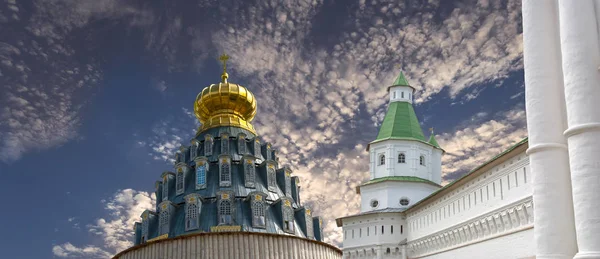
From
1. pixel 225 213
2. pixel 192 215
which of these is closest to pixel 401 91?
pixel 225 213

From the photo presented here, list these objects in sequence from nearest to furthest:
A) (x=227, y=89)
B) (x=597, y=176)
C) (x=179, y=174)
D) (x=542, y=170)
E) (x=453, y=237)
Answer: (x=597, y=176)
(x=542, y=170)
(x=453, y=237)
(x=179, y=174)
(x=227, y=89)

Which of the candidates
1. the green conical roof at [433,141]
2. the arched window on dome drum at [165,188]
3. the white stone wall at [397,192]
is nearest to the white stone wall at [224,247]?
the arched window on dome drum at [165,188]

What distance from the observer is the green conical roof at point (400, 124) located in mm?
30250

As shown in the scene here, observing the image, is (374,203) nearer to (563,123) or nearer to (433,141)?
(433,141)

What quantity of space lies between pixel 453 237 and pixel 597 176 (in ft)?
43.9

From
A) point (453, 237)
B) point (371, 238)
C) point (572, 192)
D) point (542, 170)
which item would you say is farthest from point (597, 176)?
point (371, 238)

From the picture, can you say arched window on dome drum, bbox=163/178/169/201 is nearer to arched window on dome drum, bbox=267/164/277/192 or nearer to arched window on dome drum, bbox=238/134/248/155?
arched window on dome drum, bbox=238/134/248/155

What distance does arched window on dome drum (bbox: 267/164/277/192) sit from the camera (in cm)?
2938

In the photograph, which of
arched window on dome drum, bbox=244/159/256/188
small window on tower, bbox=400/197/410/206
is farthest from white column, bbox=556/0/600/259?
arched window on dome drum, bbox=244/159/256/188

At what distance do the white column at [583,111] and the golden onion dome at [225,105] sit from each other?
75.7 ft

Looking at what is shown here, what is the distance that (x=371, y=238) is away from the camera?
2783 centimetres

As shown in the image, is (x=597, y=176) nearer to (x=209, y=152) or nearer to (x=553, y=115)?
(x=553, y=115)

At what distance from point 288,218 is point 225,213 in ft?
9.09

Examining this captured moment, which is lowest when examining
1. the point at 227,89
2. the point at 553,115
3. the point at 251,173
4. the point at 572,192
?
the point at 572,192
